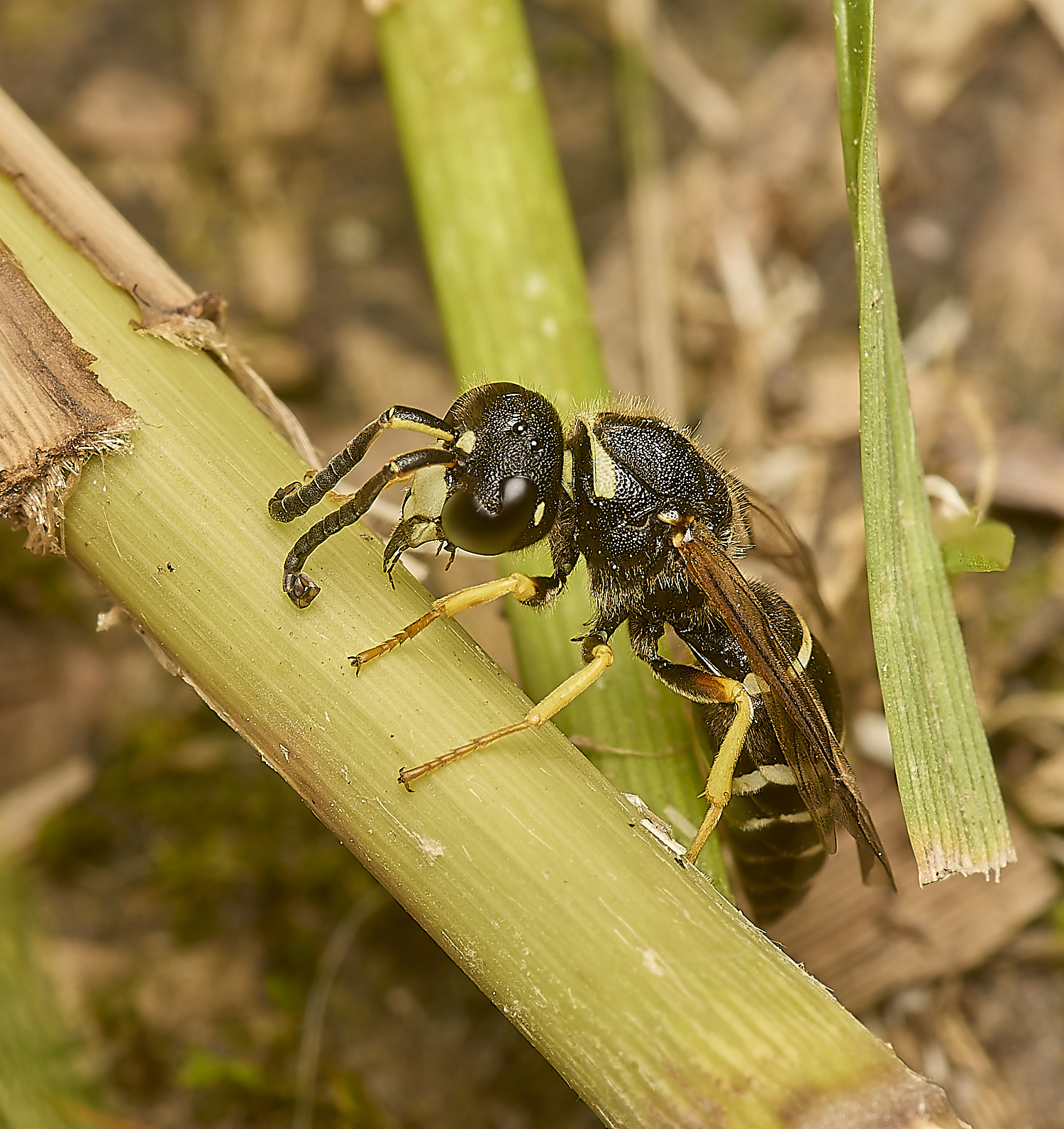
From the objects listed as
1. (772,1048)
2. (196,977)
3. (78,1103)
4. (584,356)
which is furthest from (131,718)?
(772,1048)

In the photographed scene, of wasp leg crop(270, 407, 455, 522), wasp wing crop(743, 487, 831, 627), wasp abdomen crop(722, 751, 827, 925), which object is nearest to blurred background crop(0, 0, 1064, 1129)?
wasp wing crop(743, 487, 831, 627)

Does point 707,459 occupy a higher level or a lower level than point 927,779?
higher

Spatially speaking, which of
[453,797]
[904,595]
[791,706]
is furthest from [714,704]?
[453,797]

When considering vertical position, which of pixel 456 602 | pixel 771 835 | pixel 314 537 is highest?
pixel 314 537

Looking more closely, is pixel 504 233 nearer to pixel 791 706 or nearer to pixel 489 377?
pixel 489 377

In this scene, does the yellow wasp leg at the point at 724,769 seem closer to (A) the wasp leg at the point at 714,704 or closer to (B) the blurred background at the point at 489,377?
(A) the wasp leg at the point at 714,704

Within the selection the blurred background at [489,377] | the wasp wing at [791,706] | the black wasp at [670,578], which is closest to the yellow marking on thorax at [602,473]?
the black wasp at [670,578]

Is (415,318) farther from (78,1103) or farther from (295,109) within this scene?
(78,1103)
